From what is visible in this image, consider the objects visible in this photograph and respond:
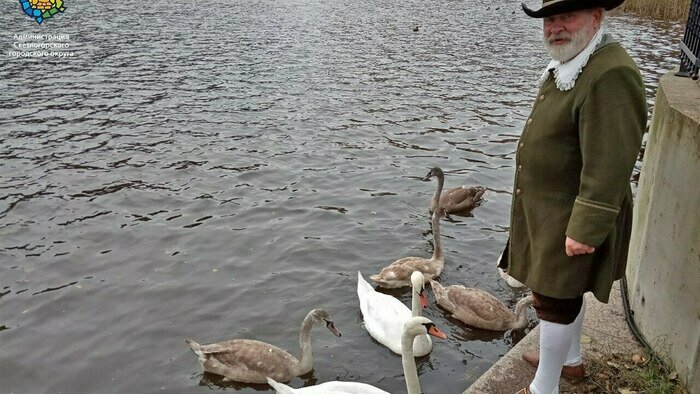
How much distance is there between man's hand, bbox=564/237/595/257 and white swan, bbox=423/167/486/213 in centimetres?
736

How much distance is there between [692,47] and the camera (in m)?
6.14

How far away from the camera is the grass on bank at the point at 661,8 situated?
105 ft

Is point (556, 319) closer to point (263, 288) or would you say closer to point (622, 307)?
point (622, 307)

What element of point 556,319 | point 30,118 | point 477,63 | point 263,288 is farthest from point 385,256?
point 477,63

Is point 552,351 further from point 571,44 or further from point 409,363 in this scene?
point 571,44

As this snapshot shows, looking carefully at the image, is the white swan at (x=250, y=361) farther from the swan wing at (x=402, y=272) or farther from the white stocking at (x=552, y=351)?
the white stocking at (x=552, y=351)

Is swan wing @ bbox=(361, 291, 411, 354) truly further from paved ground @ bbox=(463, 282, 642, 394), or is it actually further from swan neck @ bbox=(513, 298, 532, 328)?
paved ground @ bbox=(463, 282, 642, 394)

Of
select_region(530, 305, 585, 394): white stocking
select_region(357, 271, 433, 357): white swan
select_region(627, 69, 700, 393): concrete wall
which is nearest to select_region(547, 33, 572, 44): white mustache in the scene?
select_region(627, 69, 700, 393): concrete wall

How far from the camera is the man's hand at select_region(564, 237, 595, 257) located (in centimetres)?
367

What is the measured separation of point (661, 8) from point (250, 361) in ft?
113

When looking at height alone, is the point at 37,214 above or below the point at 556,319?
below

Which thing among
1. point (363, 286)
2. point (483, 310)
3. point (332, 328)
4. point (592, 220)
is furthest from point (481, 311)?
point (592, 220)

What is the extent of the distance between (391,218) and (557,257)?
710 centimetres

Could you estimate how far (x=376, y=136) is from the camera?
15.3 metres
